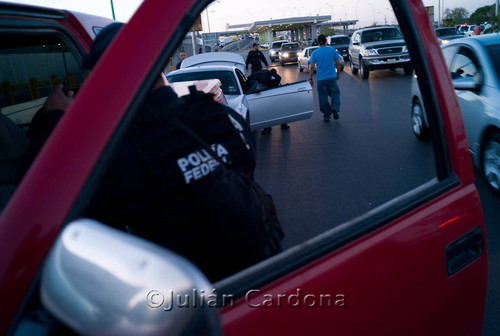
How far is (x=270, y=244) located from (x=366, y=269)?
0.41m

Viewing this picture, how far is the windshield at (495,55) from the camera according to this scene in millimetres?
5090

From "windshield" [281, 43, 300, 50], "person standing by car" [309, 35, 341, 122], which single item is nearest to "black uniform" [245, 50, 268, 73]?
"person standing by car" [309, 35, 341, 122]

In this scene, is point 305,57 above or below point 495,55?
below

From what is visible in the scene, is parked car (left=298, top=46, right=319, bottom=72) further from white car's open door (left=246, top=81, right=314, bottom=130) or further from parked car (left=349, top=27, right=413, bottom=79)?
white car's open door (left=246, top=81, right=314, bottom=130)

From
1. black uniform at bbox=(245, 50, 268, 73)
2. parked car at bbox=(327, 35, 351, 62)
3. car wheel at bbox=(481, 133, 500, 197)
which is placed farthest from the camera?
parked car at bbox=(327, 35, 351, 62)

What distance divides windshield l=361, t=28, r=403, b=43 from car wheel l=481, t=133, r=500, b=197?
15842 millimetres

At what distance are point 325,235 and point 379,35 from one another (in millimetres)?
→ 20374

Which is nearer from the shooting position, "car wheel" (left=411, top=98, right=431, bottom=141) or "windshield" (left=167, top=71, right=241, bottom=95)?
"car wheel" (left=411, top=98, right=431, bottom=141)

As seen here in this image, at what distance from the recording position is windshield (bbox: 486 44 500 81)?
200 inches

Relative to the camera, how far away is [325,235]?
1.38 metres

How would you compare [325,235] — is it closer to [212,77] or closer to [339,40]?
[212,77]

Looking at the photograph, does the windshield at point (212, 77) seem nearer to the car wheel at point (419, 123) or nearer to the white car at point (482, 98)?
the car wheel at point (419, 123)

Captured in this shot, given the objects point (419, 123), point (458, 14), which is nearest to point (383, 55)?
point (419, 123)

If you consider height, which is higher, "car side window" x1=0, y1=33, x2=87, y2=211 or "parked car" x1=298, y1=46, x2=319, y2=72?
"car side window" x1=0, y1=33, x2=87, y2=211
